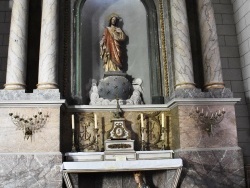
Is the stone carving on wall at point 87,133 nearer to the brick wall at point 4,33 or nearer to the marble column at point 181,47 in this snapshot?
the marble column at point 181,47

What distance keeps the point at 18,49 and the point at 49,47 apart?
1.99ft

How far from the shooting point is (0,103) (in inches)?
257

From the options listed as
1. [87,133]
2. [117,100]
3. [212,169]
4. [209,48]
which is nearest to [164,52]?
[209,48]

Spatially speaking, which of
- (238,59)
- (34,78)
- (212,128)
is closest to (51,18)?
(34,78)

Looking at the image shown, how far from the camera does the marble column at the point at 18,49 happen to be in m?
7.02

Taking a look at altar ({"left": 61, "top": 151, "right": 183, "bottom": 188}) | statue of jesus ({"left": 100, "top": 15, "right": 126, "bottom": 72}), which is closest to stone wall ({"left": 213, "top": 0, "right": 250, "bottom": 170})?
statue of jesus ({"left": 100, "top": 15, "right": 126, "bottom": 72})

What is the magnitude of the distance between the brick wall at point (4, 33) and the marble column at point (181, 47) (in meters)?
3.87

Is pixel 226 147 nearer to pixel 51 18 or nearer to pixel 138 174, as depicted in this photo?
pixel 138 174

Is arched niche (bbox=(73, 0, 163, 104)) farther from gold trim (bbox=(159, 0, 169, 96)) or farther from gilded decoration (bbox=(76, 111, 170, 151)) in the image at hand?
gilded decoration (bbox=(76, 111, 170, 151))

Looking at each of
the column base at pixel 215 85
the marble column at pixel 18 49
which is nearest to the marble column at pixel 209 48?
the column base at pixel 215 85

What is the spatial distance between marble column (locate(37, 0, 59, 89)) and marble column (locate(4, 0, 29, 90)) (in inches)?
13.6

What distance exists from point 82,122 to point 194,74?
266 cm

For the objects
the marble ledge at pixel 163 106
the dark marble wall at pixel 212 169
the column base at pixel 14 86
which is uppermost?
the column base at pixel 14 86

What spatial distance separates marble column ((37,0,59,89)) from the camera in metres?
7.02
